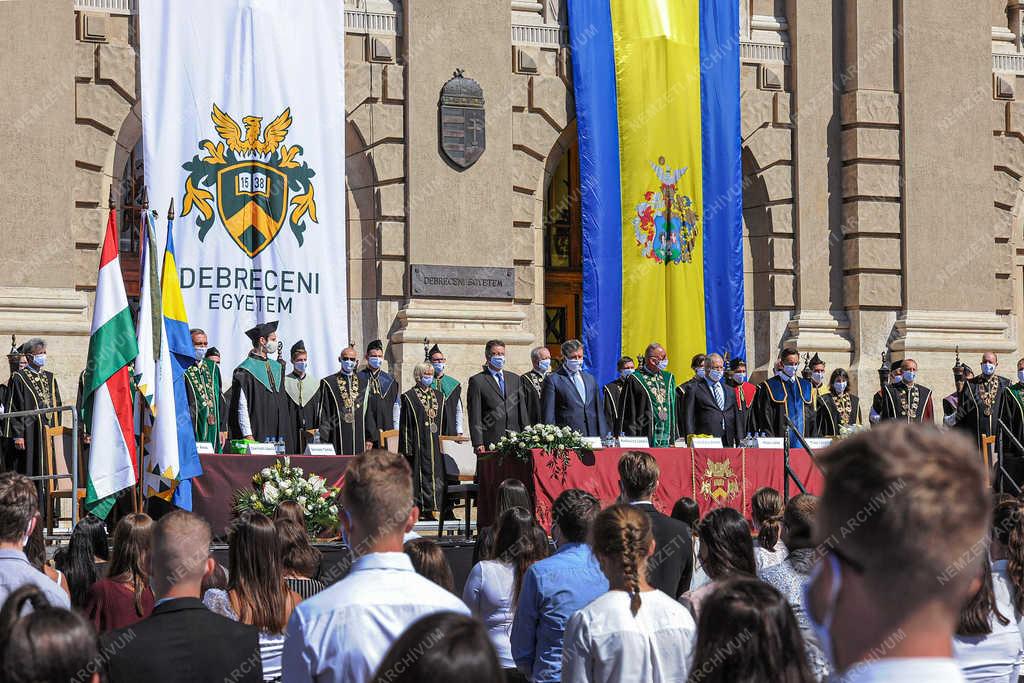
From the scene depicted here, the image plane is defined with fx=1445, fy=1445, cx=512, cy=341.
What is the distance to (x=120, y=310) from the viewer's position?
34.1ft

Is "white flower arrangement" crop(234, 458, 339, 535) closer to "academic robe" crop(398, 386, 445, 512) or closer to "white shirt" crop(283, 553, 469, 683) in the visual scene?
"academic robe" crop(398, 386, 445, 512)

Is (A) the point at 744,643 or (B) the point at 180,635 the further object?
(B) the point at 180,635

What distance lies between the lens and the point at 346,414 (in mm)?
16344

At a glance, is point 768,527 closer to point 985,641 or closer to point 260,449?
point 985,641

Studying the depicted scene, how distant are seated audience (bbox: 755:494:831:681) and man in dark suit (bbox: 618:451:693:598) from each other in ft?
2.16

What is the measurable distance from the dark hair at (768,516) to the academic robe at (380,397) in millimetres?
9752

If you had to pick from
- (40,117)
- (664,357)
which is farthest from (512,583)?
(40,117)

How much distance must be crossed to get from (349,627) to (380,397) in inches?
517

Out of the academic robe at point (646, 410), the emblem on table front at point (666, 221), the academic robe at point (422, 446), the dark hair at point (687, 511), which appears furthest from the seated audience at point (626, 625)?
the emblem on table front at point (666, 221)

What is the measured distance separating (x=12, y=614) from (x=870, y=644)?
2050mm

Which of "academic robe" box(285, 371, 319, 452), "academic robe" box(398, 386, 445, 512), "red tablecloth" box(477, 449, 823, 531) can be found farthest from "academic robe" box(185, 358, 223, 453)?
"red tablecloth" box(477, 449, 823, 531)

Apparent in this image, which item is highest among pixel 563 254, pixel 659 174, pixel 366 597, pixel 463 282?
pixel 659 174

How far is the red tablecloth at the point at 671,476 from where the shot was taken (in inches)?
531

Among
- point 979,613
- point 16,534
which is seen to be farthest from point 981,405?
point 16,534
